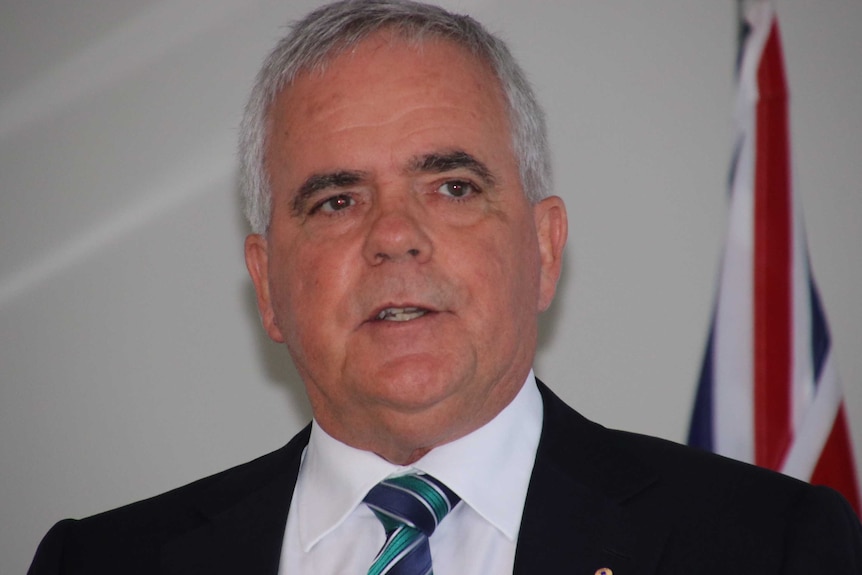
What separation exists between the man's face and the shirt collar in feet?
0.10

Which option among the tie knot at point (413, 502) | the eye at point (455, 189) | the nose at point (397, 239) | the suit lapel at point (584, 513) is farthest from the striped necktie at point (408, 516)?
the eye at point (455, 189)

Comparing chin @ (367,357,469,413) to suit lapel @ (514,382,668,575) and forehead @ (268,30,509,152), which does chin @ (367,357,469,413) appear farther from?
forehead @ (268,30,509,152)

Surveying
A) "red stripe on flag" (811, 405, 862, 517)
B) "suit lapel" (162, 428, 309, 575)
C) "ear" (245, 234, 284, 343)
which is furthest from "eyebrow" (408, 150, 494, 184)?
"red stripe on flag" (811, 405, 862, 517)

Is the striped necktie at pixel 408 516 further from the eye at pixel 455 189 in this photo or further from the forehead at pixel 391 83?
the forehead at pixel 391 83

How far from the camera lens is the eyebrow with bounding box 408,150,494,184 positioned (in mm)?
2195

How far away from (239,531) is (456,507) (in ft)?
1.43

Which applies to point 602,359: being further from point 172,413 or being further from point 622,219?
point 172,413

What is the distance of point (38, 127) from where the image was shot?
3.12 meters

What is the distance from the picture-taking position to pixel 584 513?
2082mm

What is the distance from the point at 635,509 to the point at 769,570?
25 cm

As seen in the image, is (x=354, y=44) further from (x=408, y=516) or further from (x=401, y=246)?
(x=408, y=516)

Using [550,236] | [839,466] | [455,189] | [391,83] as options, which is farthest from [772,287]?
[391,83]

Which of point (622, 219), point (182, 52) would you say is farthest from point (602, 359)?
point (182, 52)

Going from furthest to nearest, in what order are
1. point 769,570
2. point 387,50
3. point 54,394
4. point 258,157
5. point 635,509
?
point 54,394
point 258,157
point 387,50
point 635,509
point 769,570
